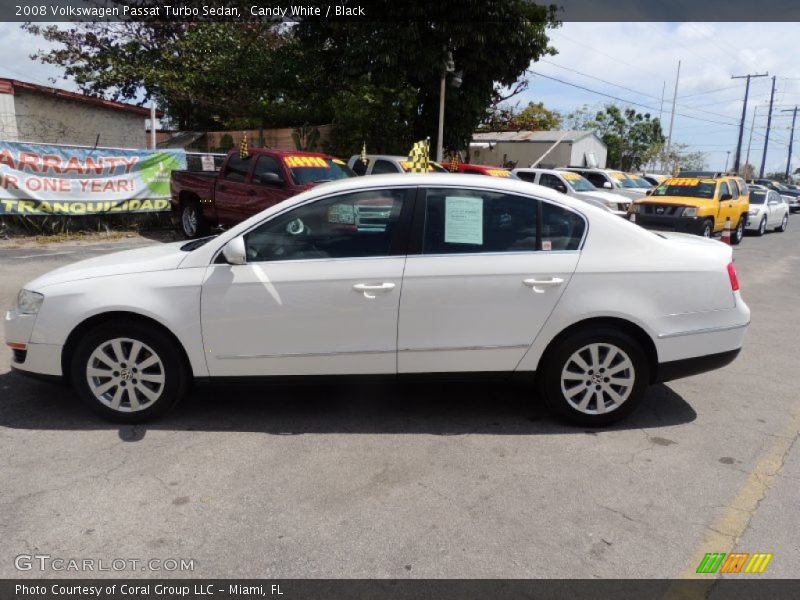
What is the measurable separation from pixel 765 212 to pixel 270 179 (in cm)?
1670

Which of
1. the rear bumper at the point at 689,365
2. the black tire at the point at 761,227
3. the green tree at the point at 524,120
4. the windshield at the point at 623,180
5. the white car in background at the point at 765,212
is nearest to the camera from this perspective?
the rear bumper at the point at 689,365

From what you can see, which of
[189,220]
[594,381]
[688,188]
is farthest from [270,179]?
Answer: [688,188]

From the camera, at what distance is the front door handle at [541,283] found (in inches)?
158

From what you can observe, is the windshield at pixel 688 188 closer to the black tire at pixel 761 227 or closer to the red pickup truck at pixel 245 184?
the black tire at pixel 761 227

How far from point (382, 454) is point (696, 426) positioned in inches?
88.7

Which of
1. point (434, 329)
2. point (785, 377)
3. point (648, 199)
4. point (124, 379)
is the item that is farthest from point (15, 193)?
point (648, 199)

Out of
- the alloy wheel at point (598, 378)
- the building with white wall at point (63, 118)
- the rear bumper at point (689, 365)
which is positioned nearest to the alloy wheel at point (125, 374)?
the alloy wheel at point (598, 378)

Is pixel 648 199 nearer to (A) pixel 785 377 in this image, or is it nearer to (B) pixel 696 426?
(A) pixel 785 377

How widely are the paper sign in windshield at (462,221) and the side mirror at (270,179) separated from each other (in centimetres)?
608

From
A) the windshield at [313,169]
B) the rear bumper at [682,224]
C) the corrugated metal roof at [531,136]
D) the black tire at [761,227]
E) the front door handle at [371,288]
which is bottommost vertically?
the black tire at [761,227]

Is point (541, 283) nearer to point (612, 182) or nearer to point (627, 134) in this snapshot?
point (612, 182)

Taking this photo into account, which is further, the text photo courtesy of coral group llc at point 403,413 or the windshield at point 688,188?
the windshield at point 688,188

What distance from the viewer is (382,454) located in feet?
12.7

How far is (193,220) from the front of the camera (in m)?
12.4
